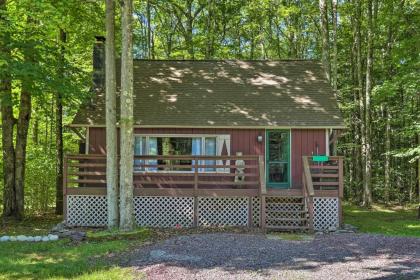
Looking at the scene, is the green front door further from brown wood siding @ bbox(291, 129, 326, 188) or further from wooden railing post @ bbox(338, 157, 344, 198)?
wooden railing post @ bbox(338, 157, 344, 198)

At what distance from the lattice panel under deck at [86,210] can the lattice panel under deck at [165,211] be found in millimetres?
967

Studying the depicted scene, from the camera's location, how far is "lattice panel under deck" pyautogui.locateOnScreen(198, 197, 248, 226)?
39.1 ft

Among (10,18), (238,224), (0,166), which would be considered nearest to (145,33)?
(0,166)

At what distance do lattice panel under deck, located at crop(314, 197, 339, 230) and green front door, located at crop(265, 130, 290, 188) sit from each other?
147cm

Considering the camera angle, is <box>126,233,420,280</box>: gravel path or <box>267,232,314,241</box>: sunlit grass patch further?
<box>267,232,314,241</box>: sunlit grass patch

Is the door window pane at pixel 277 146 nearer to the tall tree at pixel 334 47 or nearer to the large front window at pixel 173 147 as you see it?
the large front window at pixel 173 147

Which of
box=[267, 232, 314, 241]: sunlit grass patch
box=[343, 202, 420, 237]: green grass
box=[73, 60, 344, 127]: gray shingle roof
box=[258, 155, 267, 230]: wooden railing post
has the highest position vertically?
box=[73, 60, 344, 127]: gray shingle roof

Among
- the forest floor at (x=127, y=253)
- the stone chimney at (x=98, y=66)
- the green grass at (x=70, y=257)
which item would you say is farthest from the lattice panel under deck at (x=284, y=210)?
the stone chimney at (x=98, y=66)

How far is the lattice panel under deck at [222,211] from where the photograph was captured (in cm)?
1191

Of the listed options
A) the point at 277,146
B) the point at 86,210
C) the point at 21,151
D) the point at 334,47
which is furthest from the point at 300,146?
the point at 21,151

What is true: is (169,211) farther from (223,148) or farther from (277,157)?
(277,157)

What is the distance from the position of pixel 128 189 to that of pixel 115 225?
1.04 meters

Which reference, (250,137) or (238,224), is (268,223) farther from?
(250,137)

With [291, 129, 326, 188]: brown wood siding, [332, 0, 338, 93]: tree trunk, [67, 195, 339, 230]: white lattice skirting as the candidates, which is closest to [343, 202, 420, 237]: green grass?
[67, 195, 339, 230]: white lattice skirting
